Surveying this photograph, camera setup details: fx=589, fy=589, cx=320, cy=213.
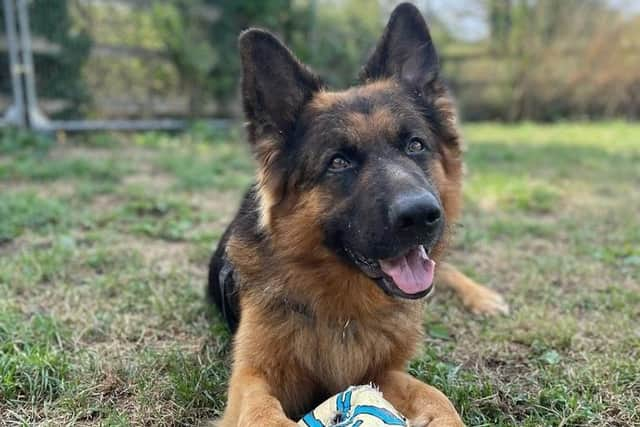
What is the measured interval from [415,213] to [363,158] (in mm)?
562

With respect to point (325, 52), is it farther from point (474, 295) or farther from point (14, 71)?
point (474, 295)

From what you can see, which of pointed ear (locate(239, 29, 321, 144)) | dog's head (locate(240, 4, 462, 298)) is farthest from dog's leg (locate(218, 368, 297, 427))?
pointed ear (locate(239, 29, 321, 144))

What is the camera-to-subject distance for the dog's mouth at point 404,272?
277 centimetres

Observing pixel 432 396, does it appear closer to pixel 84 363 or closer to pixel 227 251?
pixel 227 251

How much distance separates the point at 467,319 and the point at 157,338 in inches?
84.2

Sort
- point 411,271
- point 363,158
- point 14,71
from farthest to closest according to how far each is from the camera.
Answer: point 14,71, point 363,158, point 411,271

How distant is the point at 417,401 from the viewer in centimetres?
271

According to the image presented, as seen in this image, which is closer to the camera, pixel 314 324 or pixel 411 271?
pixel 411 271

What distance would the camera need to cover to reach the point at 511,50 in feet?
66.0

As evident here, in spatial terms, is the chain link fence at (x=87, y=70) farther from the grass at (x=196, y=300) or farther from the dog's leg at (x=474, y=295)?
the dog's leg at (x=474, y=295)

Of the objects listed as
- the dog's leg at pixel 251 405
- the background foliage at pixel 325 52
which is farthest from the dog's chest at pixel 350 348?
the background foliage at pixel 325 52

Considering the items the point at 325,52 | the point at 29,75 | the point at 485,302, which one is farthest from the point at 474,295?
the point at 325,52

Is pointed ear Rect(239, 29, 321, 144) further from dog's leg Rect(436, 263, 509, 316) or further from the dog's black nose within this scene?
dog's leg Rect(436, 263, 509, 316)

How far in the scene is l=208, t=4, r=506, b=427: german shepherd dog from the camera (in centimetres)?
274
